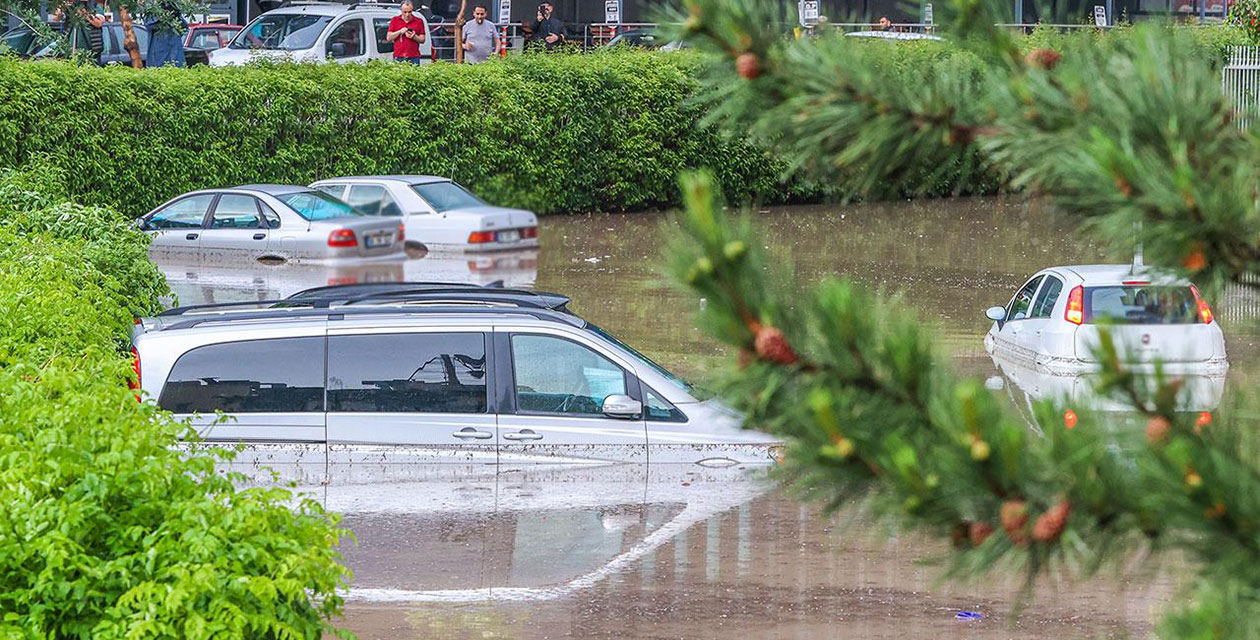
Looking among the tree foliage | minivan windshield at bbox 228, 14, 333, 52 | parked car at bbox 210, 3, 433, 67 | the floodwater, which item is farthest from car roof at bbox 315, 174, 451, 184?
the tree foliage

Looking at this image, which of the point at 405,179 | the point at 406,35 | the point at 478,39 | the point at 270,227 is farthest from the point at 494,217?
the point at 478,39

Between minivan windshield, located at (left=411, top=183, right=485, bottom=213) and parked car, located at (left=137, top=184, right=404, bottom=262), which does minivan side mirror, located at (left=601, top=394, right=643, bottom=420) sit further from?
minivan windshield, located at (left=411, top=183, right=485, bottom=213)

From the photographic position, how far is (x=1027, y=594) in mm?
2861

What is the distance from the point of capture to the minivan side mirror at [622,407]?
11750 millimetres

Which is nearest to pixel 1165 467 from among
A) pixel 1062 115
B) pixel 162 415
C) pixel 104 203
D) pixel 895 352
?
pixel 895 352

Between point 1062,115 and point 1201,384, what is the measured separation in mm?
527

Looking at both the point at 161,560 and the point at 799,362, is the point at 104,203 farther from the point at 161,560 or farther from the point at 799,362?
the point at 799,362

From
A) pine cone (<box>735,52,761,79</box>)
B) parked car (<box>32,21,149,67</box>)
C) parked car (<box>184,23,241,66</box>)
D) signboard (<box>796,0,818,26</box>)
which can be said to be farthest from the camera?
parked car (<box>184,23,241,66</box>)

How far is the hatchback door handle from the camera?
11773 mm

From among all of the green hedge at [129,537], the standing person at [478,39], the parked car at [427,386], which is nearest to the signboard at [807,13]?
the green hedge at [129,537]

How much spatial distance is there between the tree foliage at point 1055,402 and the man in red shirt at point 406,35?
30.4 meters

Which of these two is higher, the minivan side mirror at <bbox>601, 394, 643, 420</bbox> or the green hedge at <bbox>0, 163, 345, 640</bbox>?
the green hedge at <bbox>0, 163, 345, 640</bbox>

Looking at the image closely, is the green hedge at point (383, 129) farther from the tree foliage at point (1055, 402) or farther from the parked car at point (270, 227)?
the tree foliage at point (1055, 402)

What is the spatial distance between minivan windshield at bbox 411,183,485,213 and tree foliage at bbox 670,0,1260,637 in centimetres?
2358
